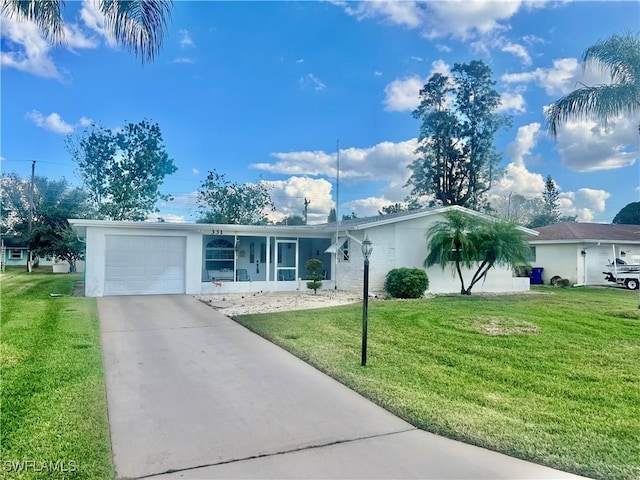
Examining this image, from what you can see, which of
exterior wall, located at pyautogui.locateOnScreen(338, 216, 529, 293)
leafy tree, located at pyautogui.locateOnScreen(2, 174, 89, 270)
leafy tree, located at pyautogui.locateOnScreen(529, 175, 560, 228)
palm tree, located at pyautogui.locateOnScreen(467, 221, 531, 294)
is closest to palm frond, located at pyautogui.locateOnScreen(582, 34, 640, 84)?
palm tree, located at pyautogui.locateOnScreen(467, 221, 531, 294)

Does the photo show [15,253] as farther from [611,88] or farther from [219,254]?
[611,88]

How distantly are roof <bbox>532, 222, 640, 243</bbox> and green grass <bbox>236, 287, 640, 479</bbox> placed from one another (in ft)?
38.9

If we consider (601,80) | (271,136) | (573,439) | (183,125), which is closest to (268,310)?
(573,439)

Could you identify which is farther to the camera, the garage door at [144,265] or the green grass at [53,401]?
the garage door at [144,265]

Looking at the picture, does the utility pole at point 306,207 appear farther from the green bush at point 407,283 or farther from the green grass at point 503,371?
the green grass at point 503,371

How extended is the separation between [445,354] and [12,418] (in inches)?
227

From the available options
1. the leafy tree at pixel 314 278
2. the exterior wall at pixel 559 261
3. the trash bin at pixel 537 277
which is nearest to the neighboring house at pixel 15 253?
the leafy tree at pixel 314 278

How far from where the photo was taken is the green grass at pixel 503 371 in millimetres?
3760

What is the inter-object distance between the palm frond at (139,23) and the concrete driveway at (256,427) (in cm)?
547

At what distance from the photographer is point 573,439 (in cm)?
376

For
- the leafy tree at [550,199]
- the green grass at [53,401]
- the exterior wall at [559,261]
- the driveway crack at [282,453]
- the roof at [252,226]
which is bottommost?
the driveway crack at [282,453]

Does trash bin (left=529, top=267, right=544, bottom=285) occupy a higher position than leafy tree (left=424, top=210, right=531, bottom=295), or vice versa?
leafy tree (left=424, top=210, right=531, bottom=295)

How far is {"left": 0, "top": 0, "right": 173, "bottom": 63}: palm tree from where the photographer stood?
285 inches

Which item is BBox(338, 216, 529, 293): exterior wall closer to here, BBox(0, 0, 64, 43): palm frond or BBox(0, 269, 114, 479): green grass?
BBox(0, 269, 114, 479): green grass
